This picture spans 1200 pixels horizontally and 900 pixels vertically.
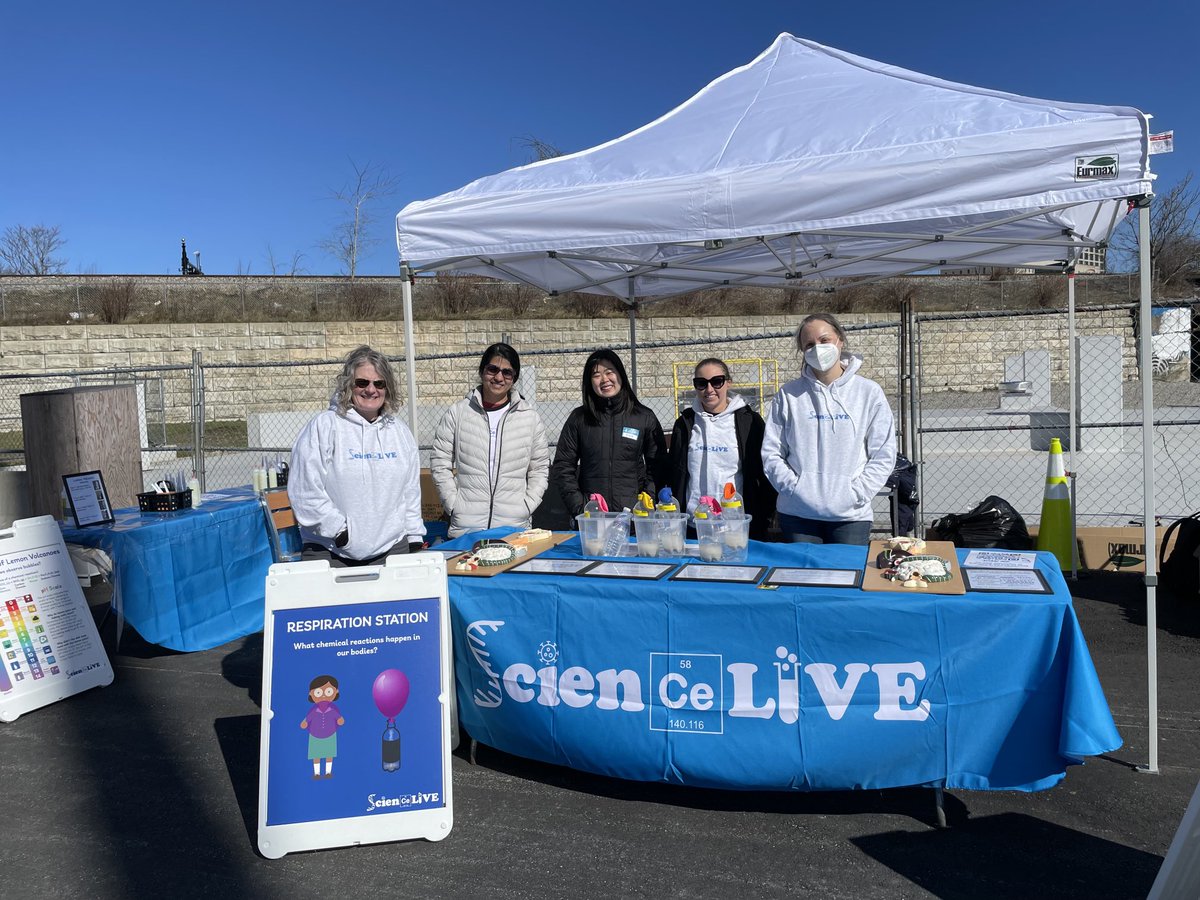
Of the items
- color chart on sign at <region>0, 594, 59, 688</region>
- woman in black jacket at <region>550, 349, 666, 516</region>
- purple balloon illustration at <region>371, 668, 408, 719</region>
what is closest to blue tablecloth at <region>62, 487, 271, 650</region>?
color chart on sign at <region>0, 594, 59, 688</region>

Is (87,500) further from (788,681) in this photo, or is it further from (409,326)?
(788,681)

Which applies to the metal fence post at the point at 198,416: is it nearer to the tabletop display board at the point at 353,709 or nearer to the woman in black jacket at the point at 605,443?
the woman in black jacket at the point at 605,443

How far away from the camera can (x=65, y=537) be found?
5.01m

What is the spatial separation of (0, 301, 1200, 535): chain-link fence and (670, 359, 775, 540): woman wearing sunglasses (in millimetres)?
2211

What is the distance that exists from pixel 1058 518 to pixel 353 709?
5346 mm

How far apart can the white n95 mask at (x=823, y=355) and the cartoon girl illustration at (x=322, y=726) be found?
2.39 metres

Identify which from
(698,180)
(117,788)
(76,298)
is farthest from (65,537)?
(76,298)

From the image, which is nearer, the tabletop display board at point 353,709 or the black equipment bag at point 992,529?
the tabletop display board at point 353,709

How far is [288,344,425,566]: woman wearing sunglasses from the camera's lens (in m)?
3.78

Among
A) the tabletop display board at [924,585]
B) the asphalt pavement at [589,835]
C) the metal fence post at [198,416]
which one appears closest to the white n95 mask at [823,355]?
the tabletop display board at [924,585]

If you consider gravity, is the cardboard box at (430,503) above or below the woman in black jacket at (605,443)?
below

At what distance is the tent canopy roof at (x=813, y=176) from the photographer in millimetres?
3346

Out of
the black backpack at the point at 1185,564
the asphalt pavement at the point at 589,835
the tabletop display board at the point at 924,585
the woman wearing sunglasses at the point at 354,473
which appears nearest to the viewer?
the asphalt pavement at the point at 589,835

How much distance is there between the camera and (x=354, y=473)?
384 centimetres
